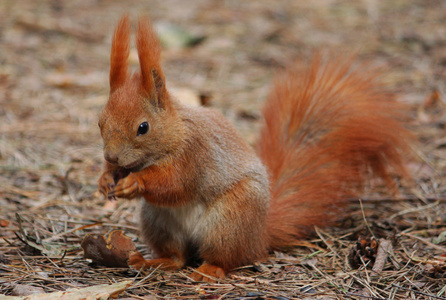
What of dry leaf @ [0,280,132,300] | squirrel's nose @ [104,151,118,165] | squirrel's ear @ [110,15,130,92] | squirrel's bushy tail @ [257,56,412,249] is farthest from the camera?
squirrel's bushy tail @ [257,56,412,249]

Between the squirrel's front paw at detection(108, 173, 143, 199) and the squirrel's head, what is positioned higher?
the squirrel's head

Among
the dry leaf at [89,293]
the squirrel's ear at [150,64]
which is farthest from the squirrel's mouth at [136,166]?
the dry leaf at [89,293]

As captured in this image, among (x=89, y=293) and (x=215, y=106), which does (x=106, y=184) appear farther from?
(x=215, y=106)

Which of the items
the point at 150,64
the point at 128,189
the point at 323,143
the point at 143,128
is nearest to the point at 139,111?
the point at 143,128

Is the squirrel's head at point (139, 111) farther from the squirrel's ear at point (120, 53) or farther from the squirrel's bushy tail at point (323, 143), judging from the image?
the squirrel's bushy tail at point (323, 143)

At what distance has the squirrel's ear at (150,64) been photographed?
1927 mm

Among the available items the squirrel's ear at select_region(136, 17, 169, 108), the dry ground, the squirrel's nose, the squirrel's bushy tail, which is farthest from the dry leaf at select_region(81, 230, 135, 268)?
the squirrel's bushy tail

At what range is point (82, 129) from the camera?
365 cm

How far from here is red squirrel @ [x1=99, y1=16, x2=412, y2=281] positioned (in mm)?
1980

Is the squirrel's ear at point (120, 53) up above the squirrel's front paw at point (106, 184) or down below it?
above

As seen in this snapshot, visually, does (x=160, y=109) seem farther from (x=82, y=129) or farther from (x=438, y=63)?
(x=438, y=63)

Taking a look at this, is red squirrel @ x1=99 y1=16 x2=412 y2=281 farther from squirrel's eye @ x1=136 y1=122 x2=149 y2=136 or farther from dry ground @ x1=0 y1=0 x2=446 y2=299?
dry ground @ x1=0 y1=0 x2=446 y2=299

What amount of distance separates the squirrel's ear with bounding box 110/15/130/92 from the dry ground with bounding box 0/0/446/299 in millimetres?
278

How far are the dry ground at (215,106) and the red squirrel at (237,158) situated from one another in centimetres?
13
